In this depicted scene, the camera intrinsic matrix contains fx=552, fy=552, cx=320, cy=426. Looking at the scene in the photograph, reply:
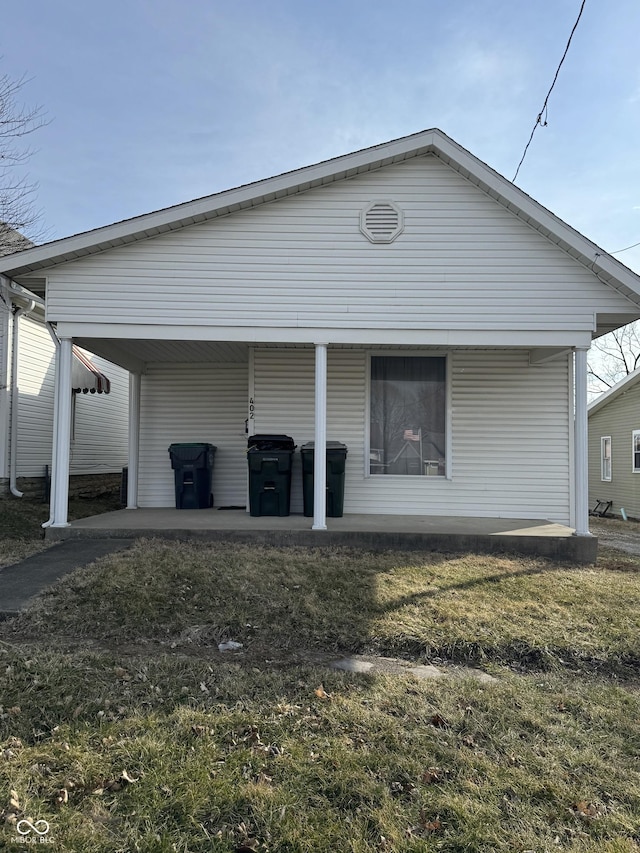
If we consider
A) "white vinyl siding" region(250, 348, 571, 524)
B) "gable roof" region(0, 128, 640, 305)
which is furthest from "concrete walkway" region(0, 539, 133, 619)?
"gable roof" region(0, 128, 640, 305)

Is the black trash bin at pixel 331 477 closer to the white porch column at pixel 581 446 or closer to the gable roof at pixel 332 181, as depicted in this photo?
the white porch column at pixel 581 446

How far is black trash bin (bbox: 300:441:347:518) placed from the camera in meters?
7.67

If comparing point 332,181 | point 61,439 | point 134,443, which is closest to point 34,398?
point 134,443

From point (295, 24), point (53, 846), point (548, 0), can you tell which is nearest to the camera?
point (53, 846)

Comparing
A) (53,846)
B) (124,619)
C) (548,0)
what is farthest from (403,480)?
(53,846)

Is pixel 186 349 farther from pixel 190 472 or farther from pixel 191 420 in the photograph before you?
pixel 190 472

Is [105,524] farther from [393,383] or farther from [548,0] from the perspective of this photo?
[548,0]

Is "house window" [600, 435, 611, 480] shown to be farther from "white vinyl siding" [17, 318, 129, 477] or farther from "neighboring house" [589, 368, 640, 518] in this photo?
"white vinyl siding" [17, 318, 129, 477]

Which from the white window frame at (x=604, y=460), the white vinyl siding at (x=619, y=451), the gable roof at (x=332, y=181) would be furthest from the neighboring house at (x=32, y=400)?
the white window frame at (x=604, y=460)

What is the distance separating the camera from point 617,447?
748 inches

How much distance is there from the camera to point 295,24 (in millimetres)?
8484

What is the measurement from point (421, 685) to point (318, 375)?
A: 4.35 m

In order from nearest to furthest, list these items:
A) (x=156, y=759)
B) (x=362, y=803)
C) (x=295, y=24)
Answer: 1. (x=362, y=803)
2. (x=156, y=759)
3. (x=295, y=24)

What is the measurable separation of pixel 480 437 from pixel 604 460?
1413 centimetres
